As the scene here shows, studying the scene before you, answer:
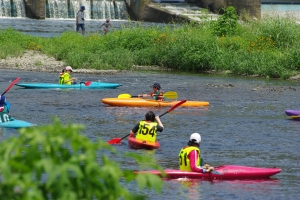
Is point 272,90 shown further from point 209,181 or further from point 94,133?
point 209,181

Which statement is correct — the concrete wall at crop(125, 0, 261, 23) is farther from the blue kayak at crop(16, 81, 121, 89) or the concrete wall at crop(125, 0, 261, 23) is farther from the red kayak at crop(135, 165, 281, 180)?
the red kayak at crop(135, 165, 281, 180)

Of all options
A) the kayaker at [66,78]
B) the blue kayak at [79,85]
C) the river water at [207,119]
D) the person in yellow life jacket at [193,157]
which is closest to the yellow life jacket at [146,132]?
the river water at [207,119]

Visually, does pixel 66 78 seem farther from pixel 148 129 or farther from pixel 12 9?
pixel 12 9

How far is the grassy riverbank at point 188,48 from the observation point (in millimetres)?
28688

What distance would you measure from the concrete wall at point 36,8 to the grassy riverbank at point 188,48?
577 inches

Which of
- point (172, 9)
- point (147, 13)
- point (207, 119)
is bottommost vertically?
point (207, 119)

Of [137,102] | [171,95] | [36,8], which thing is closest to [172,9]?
[36,8]

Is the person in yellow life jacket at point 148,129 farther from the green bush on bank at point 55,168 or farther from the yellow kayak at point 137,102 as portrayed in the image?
the green bush on bank at point 55,168

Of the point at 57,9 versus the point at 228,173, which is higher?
the point at 57,9

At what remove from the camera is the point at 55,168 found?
13.9 ft

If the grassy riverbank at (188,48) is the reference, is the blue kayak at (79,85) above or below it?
below

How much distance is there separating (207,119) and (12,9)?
30726mm

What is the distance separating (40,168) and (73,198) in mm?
270

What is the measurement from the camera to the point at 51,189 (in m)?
4.34
